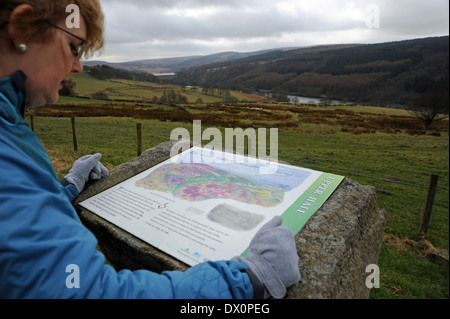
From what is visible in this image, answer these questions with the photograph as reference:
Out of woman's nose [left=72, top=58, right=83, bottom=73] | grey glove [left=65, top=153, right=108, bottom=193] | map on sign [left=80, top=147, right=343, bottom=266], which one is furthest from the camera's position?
grey glove [left=65, top=153, right=108, bottom=193]

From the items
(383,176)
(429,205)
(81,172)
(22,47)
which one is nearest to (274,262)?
(22,47)

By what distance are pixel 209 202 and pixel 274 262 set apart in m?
0.99

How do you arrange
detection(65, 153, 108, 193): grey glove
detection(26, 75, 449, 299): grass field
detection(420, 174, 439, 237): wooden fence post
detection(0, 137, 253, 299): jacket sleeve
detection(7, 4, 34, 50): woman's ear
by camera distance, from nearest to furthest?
1. detection(0, 137, 253, 299): jacket sleeve
2. detection(7, 4, 34, 50): woman's ear
3. detection(65, 153, 108, 193): grey glove
4. detection(26, 75, 449, 299): grass field
5. detection(420, 174, 439, 237): wooden fence post

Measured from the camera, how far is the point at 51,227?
972 millimetres

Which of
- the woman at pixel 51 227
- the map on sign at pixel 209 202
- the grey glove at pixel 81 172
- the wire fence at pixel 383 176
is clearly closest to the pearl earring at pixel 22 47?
the woman at pixel 51 227

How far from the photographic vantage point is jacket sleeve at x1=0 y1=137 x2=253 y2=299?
2.84 feet

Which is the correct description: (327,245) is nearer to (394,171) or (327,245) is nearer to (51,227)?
(51,227)

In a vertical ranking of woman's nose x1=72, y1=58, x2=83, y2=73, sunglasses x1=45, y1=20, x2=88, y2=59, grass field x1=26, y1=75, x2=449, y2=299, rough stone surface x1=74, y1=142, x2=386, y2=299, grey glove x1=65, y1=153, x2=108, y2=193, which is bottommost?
grass field x1=26, y1=75, x2=449, y2=299

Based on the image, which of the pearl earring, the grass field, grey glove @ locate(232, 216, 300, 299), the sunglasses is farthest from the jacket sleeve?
the grass field

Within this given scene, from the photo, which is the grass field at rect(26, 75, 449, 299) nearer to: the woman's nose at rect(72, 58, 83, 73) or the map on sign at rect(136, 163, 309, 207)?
the map on sign at rect(136, 163, 309, 207)

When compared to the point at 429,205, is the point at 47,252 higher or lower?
higher

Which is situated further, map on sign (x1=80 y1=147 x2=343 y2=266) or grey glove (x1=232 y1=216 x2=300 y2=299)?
map on sign (x1=80 y1=147 x2=343 y2=266)

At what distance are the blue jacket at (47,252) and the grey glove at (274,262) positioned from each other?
4.2 inches
